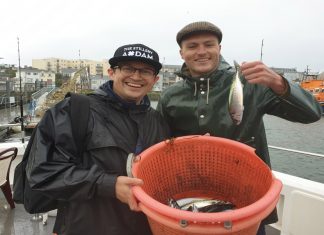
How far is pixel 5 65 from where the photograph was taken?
94.2 m

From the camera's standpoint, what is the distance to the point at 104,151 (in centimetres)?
193

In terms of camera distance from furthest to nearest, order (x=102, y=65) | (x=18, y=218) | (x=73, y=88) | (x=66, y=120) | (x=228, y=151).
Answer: (x=102, y=65)
(x=73, y=88)
(x=18, y=218)
(x=228, y=151)
(x=66, y=120)

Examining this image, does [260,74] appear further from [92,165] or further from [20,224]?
[20,224]

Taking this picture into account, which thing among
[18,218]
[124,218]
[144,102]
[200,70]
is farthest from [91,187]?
[18,218]

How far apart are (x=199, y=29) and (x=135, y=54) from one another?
0.59m

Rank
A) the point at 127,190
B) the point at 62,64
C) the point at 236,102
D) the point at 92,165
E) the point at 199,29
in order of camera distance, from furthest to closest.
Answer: the point at 62,64 < the point at 199,29 < the point at 236,102 < the point at 92,165 < the point at 127,190

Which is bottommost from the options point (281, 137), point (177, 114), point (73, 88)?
point (281, 137)

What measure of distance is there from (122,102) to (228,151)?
2.50 feet

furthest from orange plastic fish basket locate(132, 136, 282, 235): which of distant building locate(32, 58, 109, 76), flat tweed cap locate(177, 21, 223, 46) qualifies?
distant building locate(32, 58, 109, 76)

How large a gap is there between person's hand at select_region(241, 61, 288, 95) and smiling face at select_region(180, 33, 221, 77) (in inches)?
16.2

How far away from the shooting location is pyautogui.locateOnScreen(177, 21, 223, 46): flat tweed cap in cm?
238

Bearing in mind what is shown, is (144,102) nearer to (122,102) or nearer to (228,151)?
(122,102)

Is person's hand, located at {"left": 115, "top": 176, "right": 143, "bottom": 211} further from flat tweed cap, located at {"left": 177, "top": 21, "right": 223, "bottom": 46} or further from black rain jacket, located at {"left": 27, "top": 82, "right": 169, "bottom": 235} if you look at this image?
flat tweed cap, located at {"left": 177, "top": 21, "right": 223, "bottom": 46}

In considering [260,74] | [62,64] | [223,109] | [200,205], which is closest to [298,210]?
[223,109]
